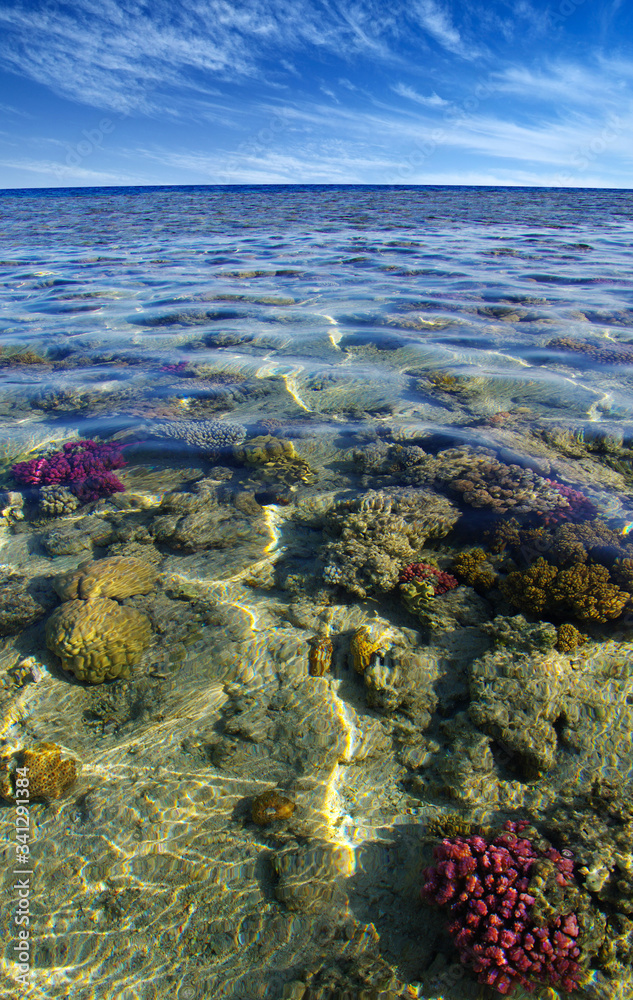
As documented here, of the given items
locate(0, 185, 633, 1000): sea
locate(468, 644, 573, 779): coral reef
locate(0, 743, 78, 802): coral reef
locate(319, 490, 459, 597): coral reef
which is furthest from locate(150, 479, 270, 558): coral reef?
locate(468, 644, 573, 779): coral reef

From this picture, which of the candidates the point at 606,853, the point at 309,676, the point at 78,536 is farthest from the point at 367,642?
the point at 78,536

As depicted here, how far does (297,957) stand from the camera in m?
2.61

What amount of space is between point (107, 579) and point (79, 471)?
2458mm

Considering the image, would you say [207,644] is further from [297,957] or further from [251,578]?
[297,957]

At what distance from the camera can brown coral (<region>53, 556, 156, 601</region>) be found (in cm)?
451

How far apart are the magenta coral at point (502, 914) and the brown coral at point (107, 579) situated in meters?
3.28

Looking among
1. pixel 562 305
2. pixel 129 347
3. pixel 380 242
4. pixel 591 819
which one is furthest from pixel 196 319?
pixel 380 242

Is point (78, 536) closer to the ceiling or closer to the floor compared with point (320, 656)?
closer to the ceiling

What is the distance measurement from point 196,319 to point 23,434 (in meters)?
6.47

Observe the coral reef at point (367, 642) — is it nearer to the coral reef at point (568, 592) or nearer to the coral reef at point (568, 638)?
the coral reef at point (568, 592)

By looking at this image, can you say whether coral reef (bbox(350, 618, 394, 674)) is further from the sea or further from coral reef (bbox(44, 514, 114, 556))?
coral reef (bbox(44, 514, 114, 556))

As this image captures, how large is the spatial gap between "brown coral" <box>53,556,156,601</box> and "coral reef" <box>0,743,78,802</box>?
1.36 metres

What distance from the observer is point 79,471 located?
648 cm

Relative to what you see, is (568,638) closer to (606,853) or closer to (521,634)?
(521,634)
